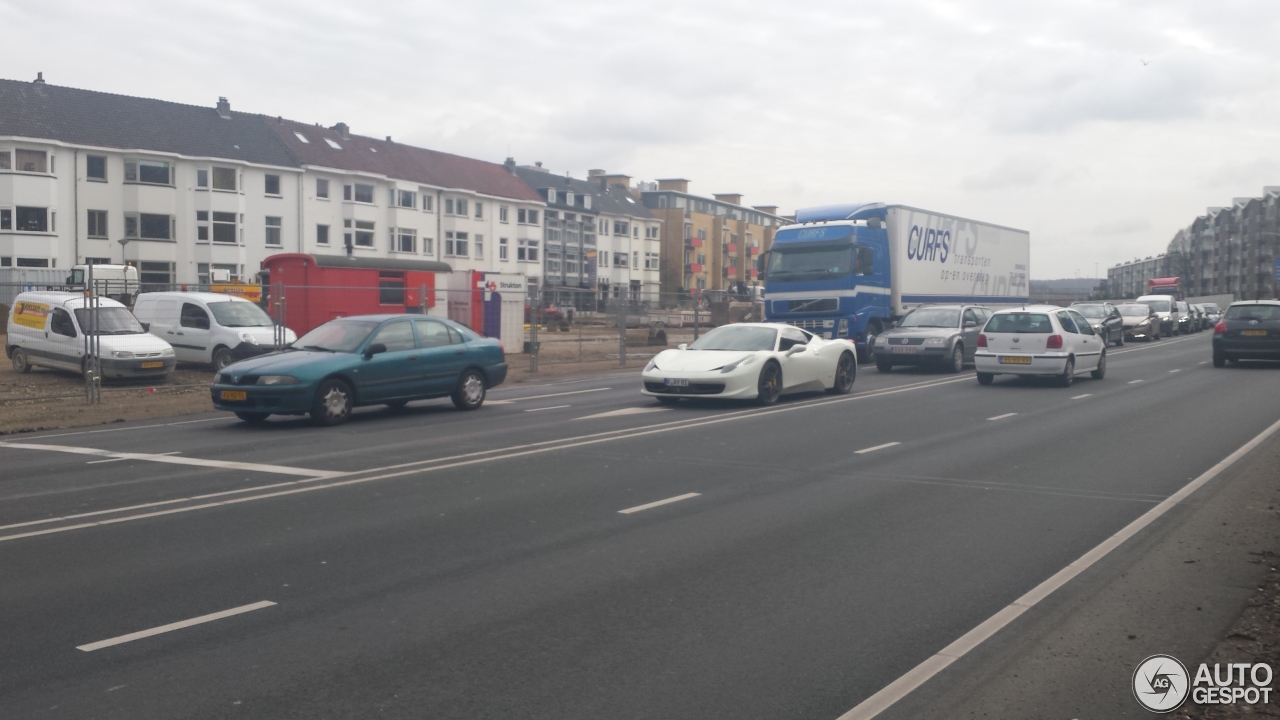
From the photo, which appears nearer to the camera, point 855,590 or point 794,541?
point 855,590

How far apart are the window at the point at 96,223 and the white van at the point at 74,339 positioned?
32.6m

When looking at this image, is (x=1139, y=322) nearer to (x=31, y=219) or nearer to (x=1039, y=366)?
(x=1039, y=366)

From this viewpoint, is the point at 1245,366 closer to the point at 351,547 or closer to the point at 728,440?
the point at 728,440

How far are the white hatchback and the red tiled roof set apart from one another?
159ft

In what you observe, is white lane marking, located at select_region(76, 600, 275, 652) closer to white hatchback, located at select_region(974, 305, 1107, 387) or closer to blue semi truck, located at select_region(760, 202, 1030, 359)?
white hatchback, located at select_region(974, 305, 1107, 387)

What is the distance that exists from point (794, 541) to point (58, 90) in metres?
56.4

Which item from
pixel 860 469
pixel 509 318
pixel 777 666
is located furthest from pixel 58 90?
pixel 777 666

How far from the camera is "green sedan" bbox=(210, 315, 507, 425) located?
46.6 ft

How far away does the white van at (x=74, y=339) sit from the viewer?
20500 millimetres

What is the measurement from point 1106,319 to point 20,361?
32112mm

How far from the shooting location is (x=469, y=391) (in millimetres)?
16656

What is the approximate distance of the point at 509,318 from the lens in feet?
104

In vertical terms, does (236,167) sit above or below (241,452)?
above

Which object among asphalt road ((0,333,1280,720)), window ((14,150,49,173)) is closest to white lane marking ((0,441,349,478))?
asphalt road ((0,333,1280,720))
